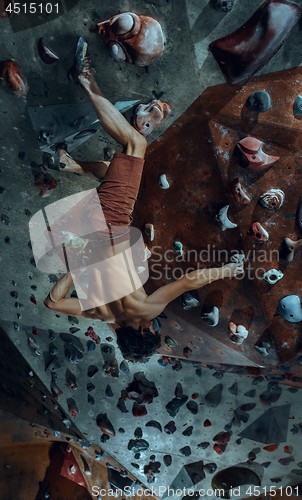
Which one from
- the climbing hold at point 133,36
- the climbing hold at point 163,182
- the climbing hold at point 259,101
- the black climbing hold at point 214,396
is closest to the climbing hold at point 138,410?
the black climbing hold at point 214,396

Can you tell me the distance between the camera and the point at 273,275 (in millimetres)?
2660

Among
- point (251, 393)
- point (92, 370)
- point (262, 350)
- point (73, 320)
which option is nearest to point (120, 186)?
point (73, 320)

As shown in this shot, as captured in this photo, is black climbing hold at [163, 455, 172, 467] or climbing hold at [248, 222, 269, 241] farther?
black climbing hold at [163, 455, 172, 467]

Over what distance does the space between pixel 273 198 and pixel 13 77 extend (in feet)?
3.85

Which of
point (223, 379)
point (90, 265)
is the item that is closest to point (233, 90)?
A: point (90, 265)

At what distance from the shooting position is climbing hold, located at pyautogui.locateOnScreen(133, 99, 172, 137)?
8.28ft

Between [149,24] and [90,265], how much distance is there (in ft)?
3.32

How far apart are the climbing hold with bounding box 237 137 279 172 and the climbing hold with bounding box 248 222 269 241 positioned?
237mm

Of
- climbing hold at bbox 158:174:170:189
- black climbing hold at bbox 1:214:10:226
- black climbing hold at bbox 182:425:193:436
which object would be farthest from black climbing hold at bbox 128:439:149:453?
climbing hold at bbox 158:174:170:189

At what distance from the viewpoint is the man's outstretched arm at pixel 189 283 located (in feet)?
8.81

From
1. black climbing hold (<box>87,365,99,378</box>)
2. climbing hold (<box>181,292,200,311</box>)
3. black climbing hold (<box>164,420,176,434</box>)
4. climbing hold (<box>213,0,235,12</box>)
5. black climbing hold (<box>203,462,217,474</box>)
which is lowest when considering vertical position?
black climbing hold (<box>203,462,217,474</box>)

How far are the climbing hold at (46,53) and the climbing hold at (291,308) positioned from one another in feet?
4.56

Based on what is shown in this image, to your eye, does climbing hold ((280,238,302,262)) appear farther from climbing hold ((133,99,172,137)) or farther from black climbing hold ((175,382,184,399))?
black climbing hold ((175,382,184,399))

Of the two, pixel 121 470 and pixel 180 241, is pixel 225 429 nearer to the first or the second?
pixel 121 470
